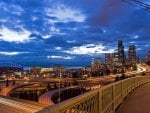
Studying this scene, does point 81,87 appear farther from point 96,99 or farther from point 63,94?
point 96,99

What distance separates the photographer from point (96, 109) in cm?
942

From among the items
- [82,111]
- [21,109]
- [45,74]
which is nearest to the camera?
[82,111]

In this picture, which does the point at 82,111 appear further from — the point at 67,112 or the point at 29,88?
the point at 29,88

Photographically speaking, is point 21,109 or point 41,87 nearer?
point 21,109

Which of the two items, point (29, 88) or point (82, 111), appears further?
point (29, 88)

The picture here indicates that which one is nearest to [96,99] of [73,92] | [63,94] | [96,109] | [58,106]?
[96,109]

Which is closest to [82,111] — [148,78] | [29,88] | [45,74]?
[148,78]

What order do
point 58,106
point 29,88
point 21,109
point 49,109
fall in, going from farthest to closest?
point 29,88
point 21,109
point 58,106
point 49,109

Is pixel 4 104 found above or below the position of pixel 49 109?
below

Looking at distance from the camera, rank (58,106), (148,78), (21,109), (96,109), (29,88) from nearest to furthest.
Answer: (58,106) → (96,109) → (21,109) → (148,78) → (29,88)

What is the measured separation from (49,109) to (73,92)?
292 feet

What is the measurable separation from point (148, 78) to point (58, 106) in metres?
46.9

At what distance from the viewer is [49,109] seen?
4539 mm

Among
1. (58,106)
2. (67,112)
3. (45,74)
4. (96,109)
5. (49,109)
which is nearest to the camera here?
(49,109)
